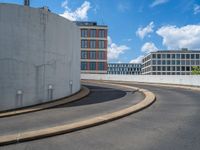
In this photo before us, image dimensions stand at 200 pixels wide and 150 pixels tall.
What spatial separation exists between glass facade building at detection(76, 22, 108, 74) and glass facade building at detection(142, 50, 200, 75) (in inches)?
1819

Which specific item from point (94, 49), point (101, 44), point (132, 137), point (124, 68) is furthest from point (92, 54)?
point (124, 68)

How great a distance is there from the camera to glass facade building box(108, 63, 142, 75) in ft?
567

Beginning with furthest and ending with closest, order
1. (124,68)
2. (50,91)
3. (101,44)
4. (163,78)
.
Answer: (124,68) → (101,44) → (163,78) → (50,91)


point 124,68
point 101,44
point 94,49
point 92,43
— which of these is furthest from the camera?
point 124,68

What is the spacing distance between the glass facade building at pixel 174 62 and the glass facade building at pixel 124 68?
161ft

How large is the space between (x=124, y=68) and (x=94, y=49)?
9487 cm

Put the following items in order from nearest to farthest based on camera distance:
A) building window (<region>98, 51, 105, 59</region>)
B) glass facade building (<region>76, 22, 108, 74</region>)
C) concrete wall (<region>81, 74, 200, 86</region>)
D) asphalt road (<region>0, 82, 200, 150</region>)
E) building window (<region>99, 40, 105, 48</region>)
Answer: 1. asphalt road (<region>0, 82, 200, 150</region>)
2. concrete wall (<region>81, 74, 200, 86</region>)
3. glass facade building (<region>76, 22, 108, 74</region>)
4. building window (<region>98, 51, 105, 59</region>)
5. building window (<region>99, 40, 105, 48</region>)

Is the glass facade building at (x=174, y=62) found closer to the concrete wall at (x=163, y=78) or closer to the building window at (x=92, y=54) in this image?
the building window at (x=92, y=54)

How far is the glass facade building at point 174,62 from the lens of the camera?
389 feet

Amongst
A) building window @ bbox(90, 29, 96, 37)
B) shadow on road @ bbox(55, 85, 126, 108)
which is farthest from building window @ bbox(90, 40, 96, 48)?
shadow on road @ bbox(55, 85, 126, 108)

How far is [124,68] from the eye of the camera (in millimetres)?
177375

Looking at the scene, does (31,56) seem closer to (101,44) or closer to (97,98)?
(97,98)

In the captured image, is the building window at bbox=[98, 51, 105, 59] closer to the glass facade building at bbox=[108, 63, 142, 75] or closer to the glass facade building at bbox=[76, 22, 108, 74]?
the glass facade building at bbox=[76, 22, 108, 74]

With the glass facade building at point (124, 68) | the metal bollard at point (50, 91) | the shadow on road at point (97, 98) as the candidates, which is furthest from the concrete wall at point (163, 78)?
the glass facade building at point (124, 68)
